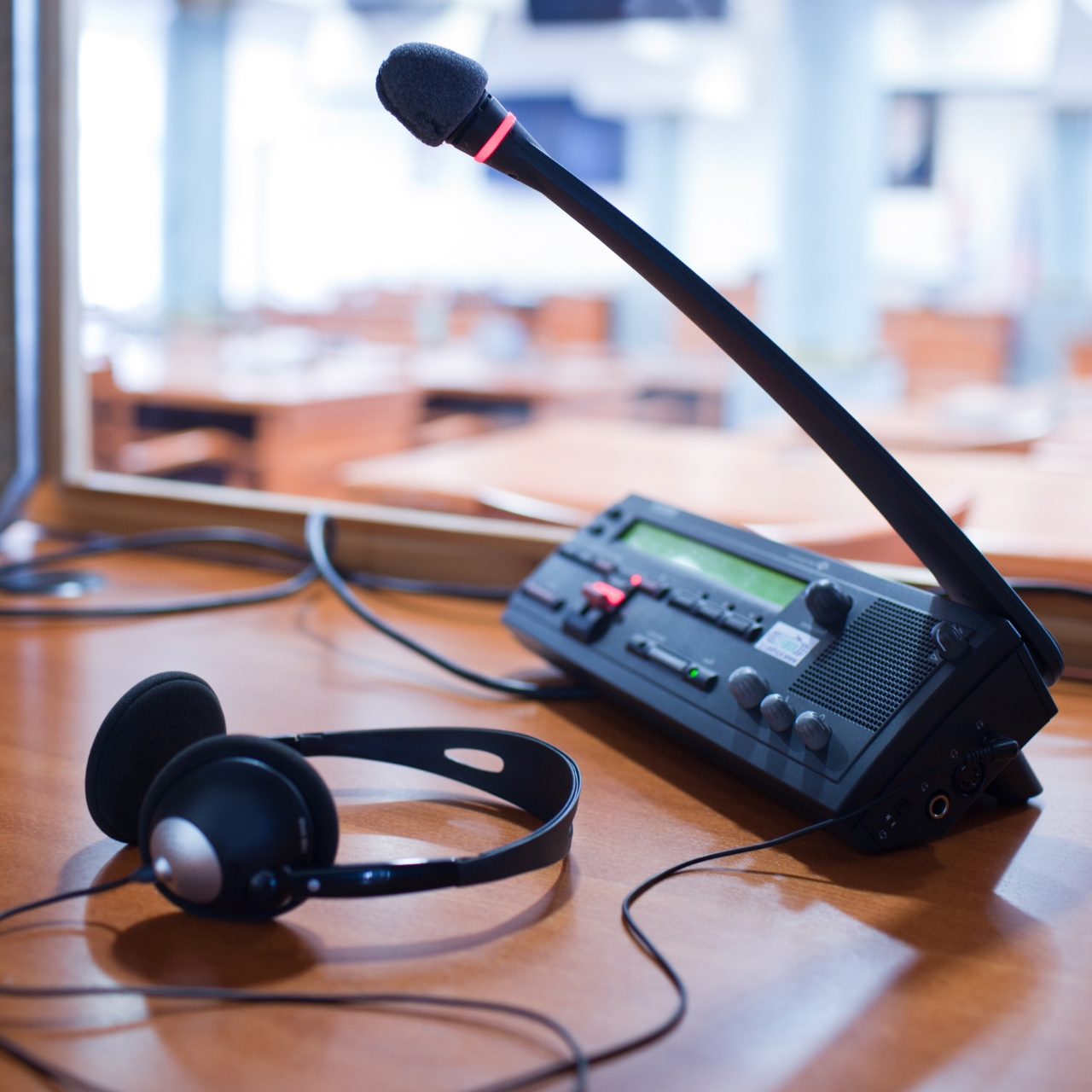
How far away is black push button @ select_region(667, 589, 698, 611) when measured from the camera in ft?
2.05

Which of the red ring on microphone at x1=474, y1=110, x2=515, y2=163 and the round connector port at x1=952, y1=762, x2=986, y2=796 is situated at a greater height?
the red ring on microphone at x1=474, y1=110, x2=515, y2=163

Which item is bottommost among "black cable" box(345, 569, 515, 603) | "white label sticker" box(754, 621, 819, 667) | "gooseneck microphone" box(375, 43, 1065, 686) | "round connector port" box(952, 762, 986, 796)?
"black cable" box(345, 569, 515, 603)

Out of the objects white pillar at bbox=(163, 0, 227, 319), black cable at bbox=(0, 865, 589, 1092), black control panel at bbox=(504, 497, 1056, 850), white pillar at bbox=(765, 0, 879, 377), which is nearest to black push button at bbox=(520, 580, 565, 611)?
black control panel at bbox=(504, 497, 1056, 850)

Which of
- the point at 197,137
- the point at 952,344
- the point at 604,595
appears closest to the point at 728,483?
the point at 604,595

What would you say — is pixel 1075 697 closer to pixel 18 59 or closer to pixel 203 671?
pixel 203 671

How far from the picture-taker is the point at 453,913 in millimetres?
439

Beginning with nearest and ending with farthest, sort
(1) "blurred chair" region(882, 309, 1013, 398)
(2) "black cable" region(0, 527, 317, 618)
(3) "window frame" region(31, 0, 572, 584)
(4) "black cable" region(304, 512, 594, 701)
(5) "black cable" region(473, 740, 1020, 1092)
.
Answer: (5) "black cable" region(473, 740, 1020, 1092) < (4) "black cable" region(304, 512, 594, 701) < (2) "black cable" region(0, 527, 317, 618) < (3) "window frame" region(31, 0, 572, 584) < (1) "blurred chair" region(882, 309, 1013, 398)

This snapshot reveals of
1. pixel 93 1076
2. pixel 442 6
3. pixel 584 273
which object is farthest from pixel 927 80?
pixel 93 1076

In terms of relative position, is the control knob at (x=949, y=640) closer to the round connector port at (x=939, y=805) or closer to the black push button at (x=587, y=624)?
the round connector port at (x=939, y=805)

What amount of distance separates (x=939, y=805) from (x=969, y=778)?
17 millimetres

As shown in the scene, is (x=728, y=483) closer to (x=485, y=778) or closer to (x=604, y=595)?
(x=604, y=595)

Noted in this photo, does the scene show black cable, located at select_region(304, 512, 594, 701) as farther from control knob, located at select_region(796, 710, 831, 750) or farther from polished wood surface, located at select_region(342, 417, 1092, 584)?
polished wood surface, located at select_region(342, 417, 1092, 584)

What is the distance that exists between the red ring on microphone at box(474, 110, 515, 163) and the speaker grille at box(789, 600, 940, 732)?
254 mm

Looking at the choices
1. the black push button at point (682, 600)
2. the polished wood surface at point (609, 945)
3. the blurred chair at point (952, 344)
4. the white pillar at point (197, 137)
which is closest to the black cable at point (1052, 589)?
the polished wood surface at point (609, 945)
